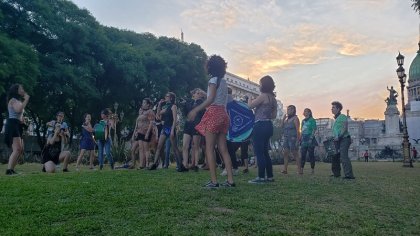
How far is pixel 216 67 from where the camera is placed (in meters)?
7.01

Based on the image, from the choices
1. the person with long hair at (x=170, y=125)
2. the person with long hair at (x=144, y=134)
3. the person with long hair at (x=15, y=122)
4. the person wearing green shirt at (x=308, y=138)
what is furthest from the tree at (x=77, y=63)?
the person wearing green shirt at (x=308, y=138)

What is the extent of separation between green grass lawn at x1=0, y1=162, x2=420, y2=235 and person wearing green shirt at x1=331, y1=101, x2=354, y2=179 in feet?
11.0

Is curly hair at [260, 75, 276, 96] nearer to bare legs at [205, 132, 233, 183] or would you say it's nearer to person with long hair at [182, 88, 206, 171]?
bare legs at [205, 132, 233, 183]

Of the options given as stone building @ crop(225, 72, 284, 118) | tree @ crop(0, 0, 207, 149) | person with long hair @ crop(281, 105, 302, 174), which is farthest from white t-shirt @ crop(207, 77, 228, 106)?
stone building @ crop(225, 72, 284, 118)

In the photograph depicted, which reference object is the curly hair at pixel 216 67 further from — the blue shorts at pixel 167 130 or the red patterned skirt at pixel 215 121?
the blue shorts at pixel 167 130

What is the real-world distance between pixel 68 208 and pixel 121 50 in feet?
107

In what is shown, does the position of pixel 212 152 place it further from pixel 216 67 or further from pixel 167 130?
pixel 167 130

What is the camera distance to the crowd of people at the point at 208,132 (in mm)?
6812

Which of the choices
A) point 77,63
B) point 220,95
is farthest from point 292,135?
point 77,63

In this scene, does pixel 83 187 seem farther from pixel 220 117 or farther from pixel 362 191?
pixel 362 191

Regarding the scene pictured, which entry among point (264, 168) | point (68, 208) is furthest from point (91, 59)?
point (68, 208)

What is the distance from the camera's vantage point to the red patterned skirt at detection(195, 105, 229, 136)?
Answer: 6.73 metres

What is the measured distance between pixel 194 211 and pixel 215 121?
7.51 feet

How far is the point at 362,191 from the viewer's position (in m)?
7.29
